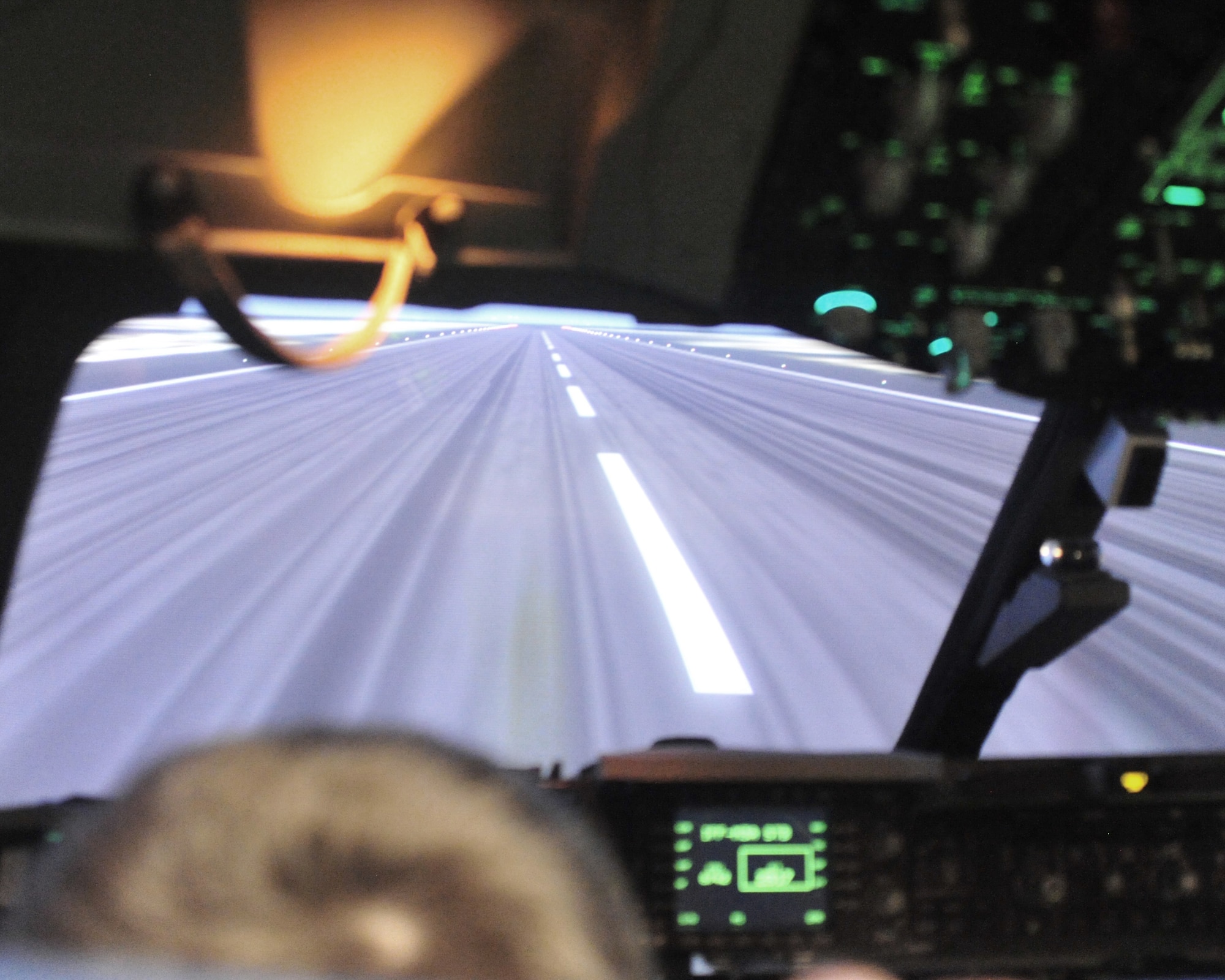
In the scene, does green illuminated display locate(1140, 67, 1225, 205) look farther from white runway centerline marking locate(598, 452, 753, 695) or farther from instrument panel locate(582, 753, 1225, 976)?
white runway centerline marking locate(598, 452, 753, 695)

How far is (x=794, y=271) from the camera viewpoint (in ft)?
3.76

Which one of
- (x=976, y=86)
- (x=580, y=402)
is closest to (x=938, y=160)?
(x=976, y=86)

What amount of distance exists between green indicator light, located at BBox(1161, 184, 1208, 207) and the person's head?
109 centimetres

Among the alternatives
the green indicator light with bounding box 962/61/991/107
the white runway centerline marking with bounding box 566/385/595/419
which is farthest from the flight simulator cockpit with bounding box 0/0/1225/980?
the white runway centerline marking with bounding box 566/385/595/419

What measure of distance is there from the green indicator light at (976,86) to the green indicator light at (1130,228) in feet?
0.97

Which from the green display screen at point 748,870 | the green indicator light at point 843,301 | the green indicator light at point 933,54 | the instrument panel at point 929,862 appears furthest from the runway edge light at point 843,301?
the green display screen at point 748,870

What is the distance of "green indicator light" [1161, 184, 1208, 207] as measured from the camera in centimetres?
114

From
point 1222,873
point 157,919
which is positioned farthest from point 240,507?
point 157,919

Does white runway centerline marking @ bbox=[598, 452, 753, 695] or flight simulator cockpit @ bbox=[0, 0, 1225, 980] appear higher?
flight simulator cockpit @ bbox=[0, 0, 1225, 980]

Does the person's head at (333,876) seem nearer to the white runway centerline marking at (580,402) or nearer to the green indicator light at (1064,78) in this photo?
the green indicator light at (1064,78)

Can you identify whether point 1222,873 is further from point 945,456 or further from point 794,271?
point 945,456

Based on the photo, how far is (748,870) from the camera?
75.0 inches

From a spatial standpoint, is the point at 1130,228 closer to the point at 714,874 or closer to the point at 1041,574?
the point at 1041,574

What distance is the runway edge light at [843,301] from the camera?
1212mm
